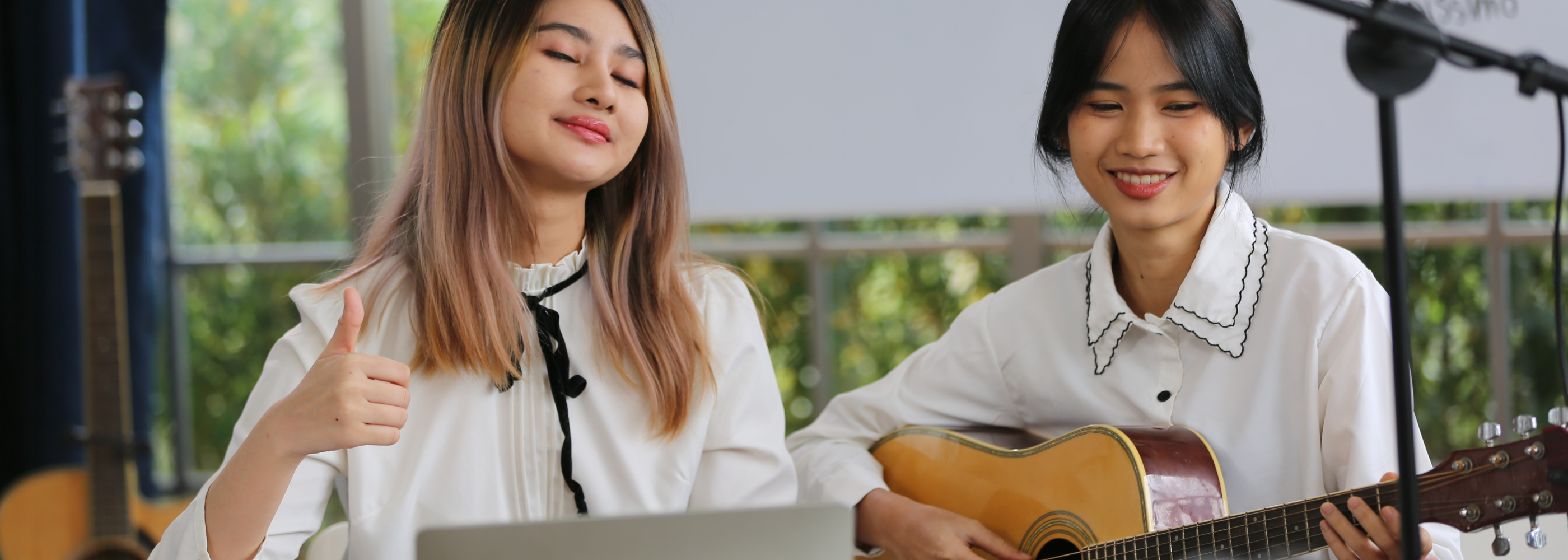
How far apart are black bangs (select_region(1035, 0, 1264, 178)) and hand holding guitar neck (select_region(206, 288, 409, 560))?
0.88m

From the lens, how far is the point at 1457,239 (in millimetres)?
2338

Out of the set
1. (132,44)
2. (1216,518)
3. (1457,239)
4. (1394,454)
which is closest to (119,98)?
(132,44)

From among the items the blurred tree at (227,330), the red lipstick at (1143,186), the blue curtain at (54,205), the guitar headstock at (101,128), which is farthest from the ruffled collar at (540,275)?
the blurred tree at (227,330)

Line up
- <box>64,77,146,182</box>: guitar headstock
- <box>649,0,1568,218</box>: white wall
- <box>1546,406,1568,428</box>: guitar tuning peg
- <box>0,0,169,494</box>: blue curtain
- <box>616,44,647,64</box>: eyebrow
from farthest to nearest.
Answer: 1. <box>0,0,169,494</box>: blue curtain
2. <box>64,77,146,182</box>: guitar headstock
3. <box>649,0,1568,218</box>: white wall
4. <box>616,44,647,64</box>: eyebrow
5. <box>1546,406,1568,428</box>: guitar tuning peg

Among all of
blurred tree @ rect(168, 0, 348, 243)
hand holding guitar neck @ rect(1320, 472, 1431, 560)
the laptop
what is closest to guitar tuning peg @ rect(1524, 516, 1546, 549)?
hand holding guitar neck @ rect(1320, 472, 1431, 560)

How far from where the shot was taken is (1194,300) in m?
1.29

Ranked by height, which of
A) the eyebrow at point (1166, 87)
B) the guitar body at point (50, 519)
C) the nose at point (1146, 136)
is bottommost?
the guitar body at point (50, 519)

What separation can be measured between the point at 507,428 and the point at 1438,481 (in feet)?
3.41

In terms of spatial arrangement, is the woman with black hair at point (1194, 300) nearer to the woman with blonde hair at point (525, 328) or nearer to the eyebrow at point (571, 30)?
the woman with blonde hair at point (525, 328)

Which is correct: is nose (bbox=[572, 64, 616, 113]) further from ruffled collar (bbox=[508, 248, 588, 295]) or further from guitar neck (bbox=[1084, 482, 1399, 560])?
guitar neck (bbox=[1084, 482, 1399, 560])

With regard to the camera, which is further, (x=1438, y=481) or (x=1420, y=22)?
(x=1438, y=481)

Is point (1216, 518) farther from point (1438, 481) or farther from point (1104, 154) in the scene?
Result: point (1104, 154)

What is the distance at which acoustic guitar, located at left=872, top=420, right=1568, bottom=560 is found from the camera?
0.98 metres

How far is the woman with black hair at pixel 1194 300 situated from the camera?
3.99 ft
